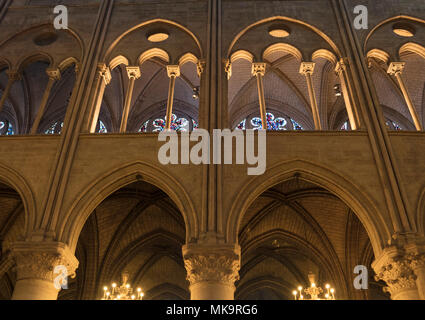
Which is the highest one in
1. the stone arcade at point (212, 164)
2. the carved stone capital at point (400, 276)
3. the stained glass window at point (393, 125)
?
the stained glass window at point (393, 125)

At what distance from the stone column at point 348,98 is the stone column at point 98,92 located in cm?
681

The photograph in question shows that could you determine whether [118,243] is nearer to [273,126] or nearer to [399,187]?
[273,126]

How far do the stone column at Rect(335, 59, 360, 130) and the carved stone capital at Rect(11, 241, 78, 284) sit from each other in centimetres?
790

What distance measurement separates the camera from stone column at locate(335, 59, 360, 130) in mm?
12070

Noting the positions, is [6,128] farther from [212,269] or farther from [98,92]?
[212,269]

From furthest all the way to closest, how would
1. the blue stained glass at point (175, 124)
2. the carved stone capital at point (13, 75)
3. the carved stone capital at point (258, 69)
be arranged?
the blue stained glass at point (175, 124) < the carved stone capital at point (13, 75) < the carved stone capital at point (258, 69)

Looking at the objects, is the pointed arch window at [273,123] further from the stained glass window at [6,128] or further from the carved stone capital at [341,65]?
the stained glass window at [6,128]

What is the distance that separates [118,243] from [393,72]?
411 inches

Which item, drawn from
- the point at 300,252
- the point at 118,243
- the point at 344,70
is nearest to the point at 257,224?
the point at 300,252

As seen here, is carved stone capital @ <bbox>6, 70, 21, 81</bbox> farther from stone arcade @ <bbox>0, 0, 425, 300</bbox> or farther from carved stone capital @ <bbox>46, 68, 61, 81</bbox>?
carved stone capital @ <bbox>46, 68, 61, 81</bbox>

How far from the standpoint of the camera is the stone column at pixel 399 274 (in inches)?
366

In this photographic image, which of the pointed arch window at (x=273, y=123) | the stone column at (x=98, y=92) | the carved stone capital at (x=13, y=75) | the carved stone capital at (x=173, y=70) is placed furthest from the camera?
the pointed arch window at (x=273, y=123)

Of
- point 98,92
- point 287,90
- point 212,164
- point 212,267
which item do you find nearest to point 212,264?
point 212,267

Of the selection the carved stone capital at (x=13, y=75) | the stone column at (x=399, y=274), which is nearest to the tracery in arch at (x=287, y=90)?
the carved stone capital at (x=13, y=75)
